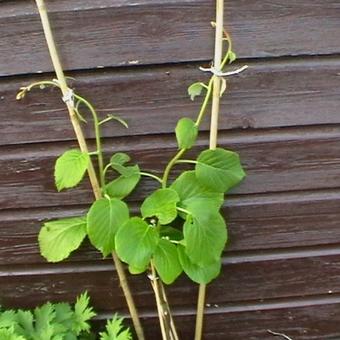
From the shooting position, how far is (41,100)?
149 cm

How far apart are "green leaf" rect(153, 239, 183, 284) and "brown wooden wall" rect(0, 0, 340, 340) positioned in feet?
0.52

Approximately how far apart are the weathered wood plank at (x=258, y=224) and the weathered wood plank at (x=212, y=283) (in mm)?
34

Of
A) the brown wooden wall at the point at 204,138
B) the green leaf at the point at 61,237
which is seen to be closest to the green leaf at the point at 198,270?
the brown wooden wall at the point at 204,138

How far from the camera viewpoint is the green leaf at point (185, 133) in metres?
1.44

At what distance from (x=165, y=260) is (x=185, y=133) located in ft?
0.93

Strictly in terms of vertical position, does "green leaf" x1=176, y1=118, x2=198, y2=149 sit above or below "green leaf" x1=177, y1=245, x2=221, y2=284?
above

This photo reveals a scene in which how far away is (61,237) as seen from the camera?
1.53 meters

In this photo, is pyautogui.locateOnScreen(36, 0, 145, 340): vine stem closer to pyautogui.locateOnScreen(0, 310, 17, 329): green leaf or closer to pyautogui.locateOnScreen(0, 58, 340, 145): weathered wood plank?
pyautogui.locateOnScreen(0, 58, 340, 145): weathered wood plank

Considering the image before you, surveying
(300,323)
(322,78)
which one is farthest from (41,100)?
(300,323)

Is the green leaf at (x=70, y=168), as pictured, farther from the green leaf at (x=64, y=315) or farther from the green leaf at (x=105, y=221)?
the green leaf at (x=64, y=315)

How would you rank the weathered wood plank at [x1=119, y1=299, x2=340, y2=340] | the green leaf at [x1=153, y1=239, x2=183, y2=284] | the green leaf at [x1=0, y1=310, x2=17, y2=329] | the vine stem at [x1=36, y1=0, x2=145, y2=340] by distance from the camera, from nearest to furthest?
the vine stem at [x1=36, y1=0, x2=145, y2=340], the green leaf at [x1=153, y1=239, x2=183, y2=284], the green leaf at [x1=0, y1=310, x2=17, y2=329], the weathered wood plank at [x1=119, y1=299, x2=340, y2=340]

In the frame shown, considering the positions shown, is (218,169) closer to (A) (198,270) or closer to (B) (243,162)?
(B) (243,162)

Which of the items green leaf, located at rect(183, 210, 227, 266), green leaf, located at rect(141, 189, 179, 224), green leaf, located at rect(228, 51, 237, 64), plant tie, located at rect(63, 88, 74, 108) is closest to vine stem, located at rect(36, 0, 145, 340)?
plant tie, located at rect(63, 88, 74, 108)

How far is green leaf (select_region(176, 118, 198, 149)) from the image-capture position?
1.44 m
